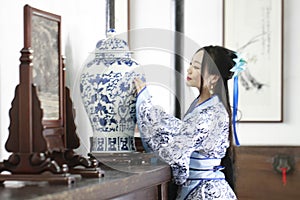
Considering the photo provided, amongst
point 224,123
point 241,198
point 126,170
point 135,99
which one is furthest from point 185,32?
point 126,170

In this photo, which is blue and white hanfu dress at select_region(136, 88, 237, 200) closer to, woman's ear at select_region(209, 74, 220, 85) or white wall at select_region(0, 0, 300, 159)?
woman's ear at select_region(209, 74, 220, 85)

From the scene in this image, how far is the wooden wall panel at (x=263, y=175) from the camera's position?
3.97 metres

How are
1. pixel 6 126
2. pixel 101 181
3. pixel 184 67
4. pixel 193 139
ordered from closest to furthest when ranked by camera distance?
pixel 101 181 → pixel 6 126 → pixel 193 139 → pixel 184 67

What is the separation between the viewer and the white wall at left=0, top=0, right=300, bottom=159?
2.03 meters

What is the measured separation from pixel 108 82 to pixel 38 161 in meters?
0.60

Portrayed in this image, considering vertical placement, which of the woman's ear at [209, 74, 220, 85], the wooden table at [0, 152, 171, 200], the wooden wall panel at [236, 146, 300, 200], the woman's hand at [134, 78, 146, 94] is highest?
the woman's ear at [209, 74, 220, 85]

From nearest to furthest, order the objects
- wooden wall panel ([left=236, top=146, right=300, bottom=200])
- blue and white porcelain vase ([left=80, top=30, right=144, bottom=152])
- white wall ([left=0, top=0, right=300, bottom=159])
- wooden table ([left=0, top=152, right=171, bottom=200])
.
Answer: 1. wooden table ([left=0, top=152, right=171, bottom=200])
2. white wall ([left=0, top=0, right=300, bottom=159])
3. blue and white porcelain vase ([left=80, top=30, right=144, bottom=152])
4. wooden wall panel ([left=236, top=146, right=300, bottom=200])

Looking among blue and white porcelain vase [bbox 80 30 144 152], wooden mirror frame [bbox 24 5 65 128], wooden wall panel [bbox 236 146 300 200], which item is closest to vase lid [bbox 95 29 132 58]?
blue and white porcelain vase [bbox 80 30 144 152]

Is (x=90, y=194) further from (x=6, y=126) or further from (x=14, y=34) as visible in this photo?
(x=14, y=34)

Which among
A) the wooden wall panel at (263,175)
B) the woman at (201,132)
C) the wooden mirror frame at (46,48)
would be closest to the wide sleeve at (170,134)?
the woman at (201,132)

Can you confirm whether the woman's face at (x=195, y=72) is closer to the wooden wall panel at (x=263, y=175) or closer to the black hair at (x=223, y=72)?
the black hair at (x=223, y=72)

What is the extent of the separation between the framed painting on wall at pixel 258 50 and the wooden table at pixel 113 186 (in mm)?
1795

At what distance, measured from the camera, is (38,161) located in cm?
170

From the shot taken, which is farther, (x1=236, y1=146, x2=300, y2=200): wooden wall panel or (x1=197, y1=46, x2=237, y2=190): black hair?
(x1=236, y1=146, x2=300, y2=200): wooden wall panel
